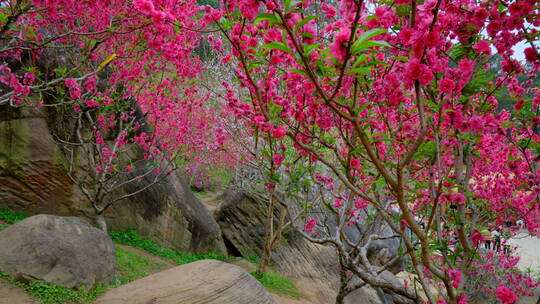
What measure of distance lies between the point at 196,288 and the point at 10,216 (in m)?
4.36

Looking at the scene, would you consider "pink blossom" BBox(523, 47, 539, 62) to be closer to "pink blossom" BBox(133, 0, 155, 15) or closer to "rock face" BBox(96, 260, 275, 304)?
"pink blossom" BBox(133, 0, 155, 15)

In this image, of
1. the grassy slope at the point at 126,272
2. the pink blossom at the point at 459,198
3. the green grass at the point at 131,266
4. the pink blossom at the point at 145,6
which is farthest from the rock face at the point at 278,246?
the pink blossom at the point at 145,6

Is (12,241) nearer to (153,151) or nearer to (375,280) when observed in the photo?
(153,151)

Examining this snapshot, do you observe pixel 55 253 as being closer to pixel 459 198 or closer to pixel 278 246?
pixel 459 198

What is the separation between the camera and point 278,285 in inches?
257

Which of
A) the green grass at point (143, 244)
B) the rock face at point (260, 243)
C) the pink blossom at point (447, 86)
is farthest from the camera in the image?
the rock face at point (260, 243)

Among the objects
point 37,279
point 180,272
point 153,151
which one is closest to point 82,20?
point 153,151

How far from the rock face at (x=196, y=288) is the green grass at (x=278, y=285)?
3083mm

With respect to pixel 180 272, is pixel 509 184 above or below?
above

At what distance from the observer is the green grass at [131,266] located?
16.5 ft

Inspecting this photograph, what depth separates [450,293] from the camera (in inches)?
68.2

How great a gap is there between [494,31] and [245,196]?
7.35 m

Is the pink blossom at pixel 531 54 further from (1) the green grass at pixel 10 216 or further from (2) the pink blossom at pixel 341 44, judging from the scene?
(1) the green grass at pixel 10 216

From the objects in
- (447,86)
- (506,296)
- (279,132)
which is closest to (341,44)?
(447,86)
